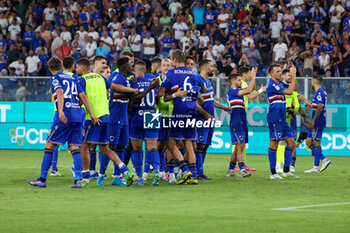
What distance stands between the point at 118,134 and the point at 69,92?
1262 mm

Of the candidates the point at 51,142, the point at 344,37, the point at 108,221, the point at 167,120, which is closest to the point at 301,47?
the point at 344,37

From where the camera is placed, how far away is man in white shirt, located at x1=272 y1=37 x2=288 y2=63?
1036 inches

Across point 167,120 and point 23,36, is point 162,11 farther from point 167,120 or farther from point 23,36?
point 167,120

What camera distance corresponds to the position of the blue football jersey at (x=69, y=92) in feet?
39.8

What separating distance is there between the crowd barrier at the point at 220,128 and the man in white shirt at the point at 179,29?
5.91m

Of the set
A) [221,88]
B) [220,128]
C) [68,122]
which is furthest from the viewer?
[220,128]

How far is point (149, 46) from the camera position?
28031mm

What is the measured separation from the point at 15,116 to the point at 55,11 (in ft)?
29.1

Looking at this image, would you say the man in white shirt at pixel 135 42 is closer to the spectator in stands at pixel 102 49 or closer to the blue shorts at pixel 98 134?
the spectator in stands at pixel 102 49

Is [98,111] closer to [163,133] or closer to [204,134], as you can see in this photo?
[163,133]

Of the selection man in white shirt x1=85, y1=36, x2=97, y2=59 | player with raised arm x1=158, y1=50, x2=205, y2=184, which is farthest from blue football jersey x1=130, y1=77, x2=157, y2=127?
man in white shirt x1=85, y1=36, x2=97, y2=59

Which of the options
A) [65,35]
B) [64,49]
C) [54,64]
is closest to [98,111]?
[54,64]

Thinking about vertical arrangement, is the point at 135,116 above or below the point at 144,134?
above

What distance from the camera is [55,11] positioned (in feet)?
105
